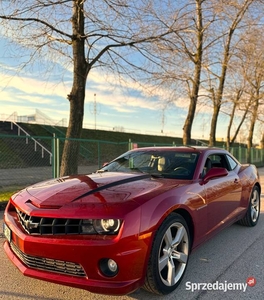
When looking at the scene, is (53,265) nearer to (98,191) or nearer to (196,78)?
(98,191)

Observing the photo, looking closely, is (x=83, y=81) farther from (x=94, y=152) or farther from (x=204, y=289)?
(x=94, y=152)

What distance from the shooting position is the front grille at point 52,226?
→ 261 centimetres

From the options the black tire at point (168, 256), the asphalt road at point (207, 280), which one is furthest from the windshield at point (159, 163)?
the asphalt road at point (207, 280)

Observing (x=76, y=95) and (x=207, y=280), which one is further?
(x=76, y=95)

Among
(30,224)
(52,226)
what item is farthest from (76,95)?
(52,226)

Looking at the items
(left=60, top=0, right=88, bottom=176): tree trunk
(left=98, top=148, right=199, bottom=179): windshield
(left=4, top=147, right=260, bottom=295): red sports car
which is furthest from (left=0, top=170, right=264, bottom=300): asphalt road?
(left=60, top=0, right=88, bottom=176): tree trunk

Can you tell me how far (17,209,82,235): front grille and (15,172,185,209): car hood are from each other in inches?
→ 5.5

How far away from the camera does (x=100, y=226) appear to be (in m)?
2.59

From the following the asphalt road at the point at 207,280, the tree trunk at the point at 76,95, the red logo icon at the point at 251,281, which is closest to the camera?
the asphalt road at the point at 207,280

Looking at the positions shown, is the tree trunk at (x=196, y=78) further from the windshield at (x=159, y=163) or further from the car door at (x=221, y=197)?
the windshield at (x=159, y=163)

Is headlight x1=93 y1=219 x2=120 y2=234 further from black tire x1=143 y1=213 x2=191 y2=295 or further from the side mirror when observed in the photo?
the side mirror

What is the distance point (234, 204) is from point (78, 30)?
19.8 ft

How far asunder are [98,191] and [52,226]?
59 cm

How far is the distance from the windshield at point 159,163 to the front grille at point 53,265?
1.66m
